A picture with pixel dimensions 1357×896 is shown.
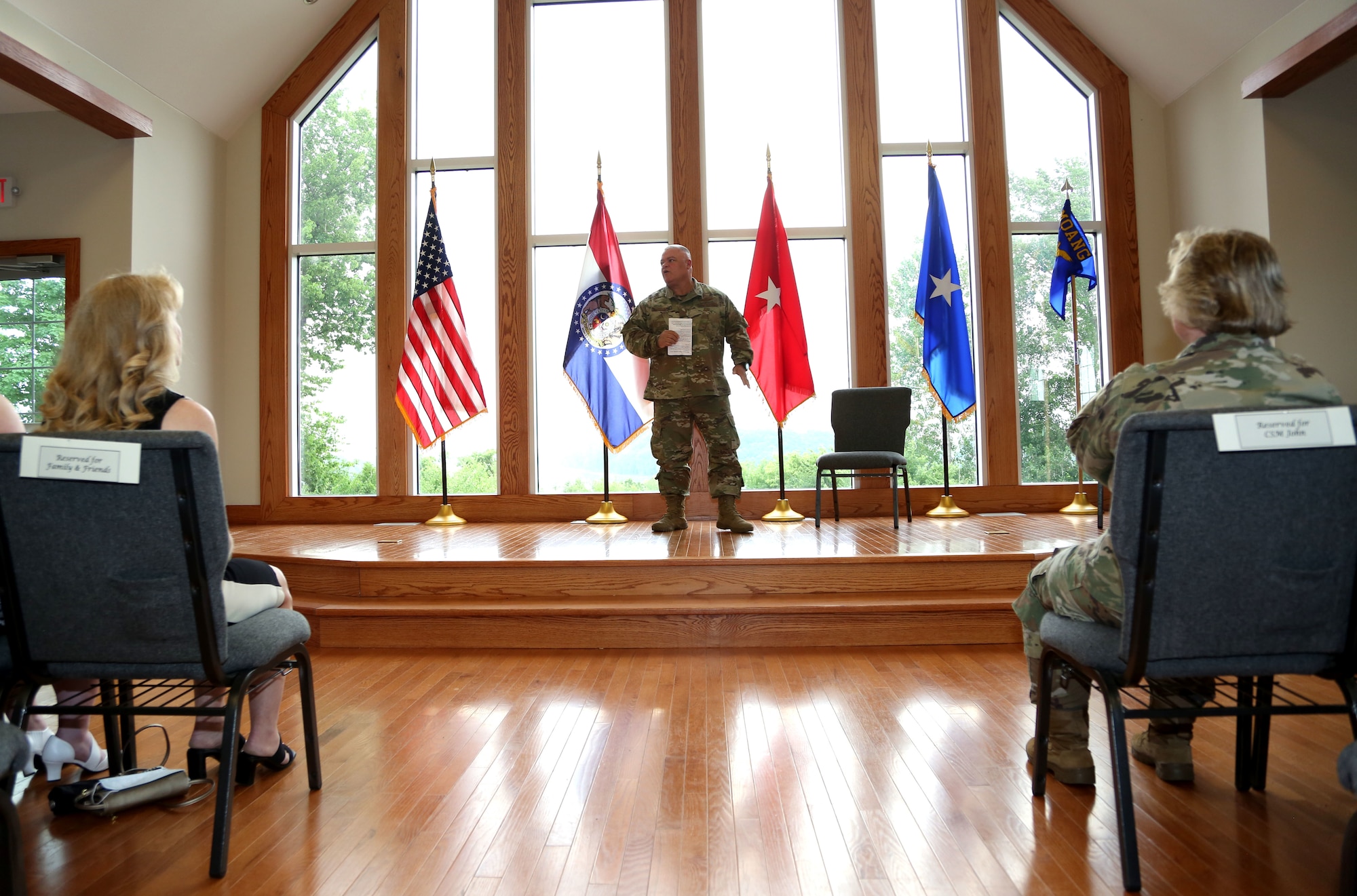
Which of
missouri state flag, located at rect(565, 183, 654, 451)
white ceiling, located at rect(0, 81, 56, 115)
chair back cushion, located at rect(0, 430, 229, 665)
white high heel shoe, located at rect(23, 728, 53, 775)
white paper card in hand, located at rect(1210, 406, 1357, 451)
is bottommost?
white high heel shoe, located at rect(23, 728, 53, 775)

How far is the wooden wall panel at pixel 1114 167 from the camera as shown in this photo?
6.21 meters

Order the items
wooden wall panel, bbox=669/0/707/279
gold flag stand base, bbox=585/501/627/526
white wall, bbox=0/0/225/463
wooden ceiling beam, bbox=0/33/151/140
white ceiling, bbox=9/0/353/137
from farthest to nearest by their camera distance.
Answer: wooden wall panel, bbox=669/0/707/279 → gold flag stand base, bbox=585/501/627/526 → white wall, bbox=0/0/225/463 → white ceiling, bbox=9/0/353/137 → wooden ceiling beam, bbox=0/33/151/140

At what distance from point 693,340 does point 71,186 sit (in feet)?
13.9

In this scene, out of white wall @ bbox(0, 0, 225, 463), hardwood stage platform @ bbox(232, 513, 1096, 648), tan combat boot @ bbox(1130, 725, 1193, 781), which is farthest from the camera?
white wall @ bbox(0, 0, 225, 463)

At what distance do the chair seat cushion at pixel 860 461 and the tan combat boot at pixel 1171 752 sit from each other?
2887mm

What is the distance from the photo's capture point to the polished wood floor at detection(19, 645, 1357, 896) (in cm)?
152

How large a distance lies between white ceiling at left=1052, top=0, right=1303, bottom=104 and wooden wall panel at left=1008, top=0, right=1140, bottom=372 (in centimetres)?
8

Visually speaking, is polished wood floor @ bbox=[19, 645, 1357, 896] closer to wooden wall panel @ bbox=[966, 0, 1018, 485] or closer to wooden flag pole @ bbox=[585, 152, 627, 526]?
wooden flag pole @ bbox=[585, 152, 627, 526]

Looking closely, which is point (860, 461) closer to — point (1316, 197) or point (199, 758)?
point (1316, 197)

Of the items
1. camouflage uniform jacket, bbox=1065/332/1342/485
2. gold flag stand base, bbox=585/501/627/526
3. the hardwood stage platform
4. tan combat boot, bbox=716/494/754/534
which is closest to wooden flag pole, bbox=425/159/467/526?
gold flag stand base, bbox=585/501/627/526

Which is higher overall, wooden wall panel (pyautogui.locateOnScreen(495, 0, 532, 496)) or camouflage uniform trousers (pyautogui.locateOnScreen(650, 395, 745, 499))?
wooden wall panel (pyautogui.locateOnScreen(495, 0, 532, 496))

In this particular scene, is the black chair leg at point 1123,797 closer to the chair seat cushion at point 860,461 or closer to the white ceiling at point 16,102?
the chair seat cushion at point 860,461

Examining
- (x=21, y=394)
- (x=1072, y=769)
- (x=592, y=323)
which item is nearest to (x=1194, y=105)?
(x=592, y=323)

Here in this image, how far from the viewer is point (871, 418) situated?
5.32 meters
